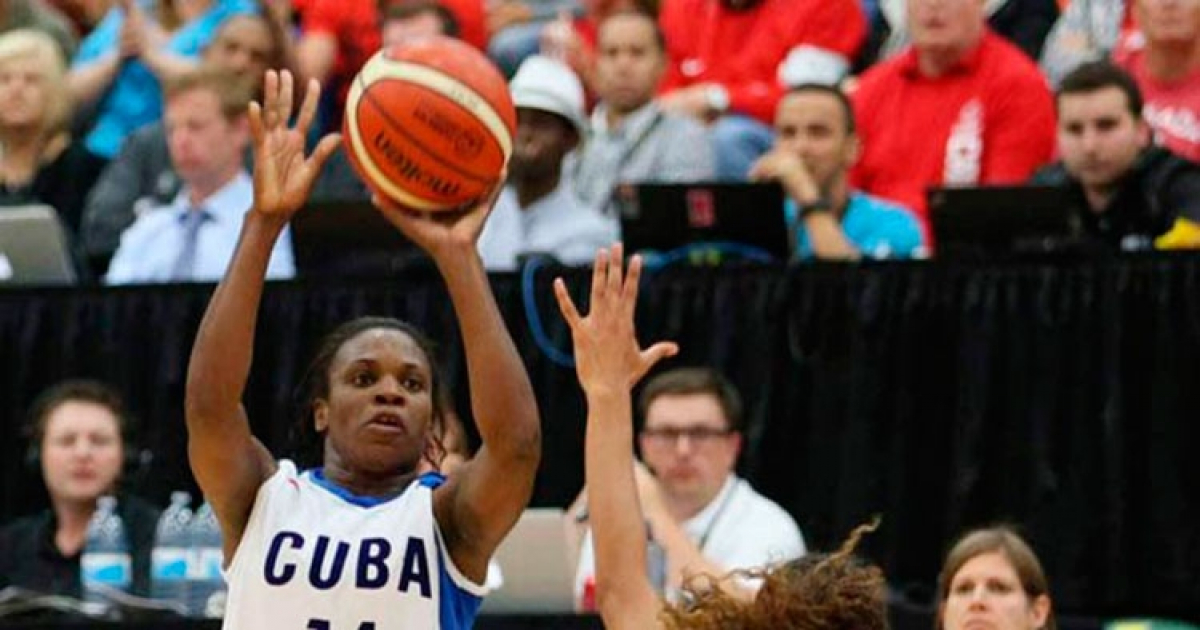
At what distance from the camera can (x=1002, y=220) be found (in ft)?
31.7

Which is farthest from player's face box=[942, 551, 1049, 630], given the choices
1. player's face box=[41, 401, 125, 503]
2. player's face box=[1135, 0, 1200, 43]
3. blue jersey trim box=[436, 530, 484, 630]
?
player's face box=[1135, 0, 1200, 43]

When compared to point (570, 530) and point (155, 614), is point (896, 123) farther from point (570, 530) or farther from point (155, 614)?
point (155, 614)

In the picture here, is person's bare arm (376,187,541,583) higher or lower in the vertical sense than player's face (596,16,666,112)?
lower

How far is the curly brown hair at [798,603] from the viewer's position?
3.94 metres

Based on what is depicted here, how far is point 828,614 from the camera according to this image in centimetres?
399

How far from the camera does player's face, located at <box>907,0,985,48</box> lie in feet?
36.2

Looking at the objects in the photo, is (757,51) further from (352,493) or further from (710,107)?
(352,493)

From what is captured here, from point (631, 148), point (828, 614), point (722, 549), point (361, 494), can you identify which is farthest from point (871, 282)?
point (828, 614)

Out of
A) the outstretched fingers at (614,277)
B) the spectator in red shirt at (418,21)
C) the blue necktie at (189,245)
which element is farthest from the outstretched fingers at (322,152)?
the spectator in red shirt at (418,21)

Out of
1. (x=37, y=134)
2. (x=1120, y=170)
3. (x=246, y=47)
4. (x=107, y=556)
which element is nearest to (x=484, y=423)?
(x=107, y=556)

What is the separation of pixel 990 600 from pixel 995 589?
1.6 inches

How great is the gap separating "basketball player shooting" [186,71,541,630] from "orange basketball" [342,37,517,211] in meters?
0.07

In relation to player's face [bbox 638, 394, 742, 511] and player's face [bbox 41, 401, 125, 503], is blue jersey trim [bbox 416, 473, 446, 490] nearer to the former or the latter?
player's face [bbox 638, 394, 742, 511]

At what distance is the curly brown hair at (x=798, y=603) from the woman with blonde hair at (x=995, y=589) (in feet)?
11.0
